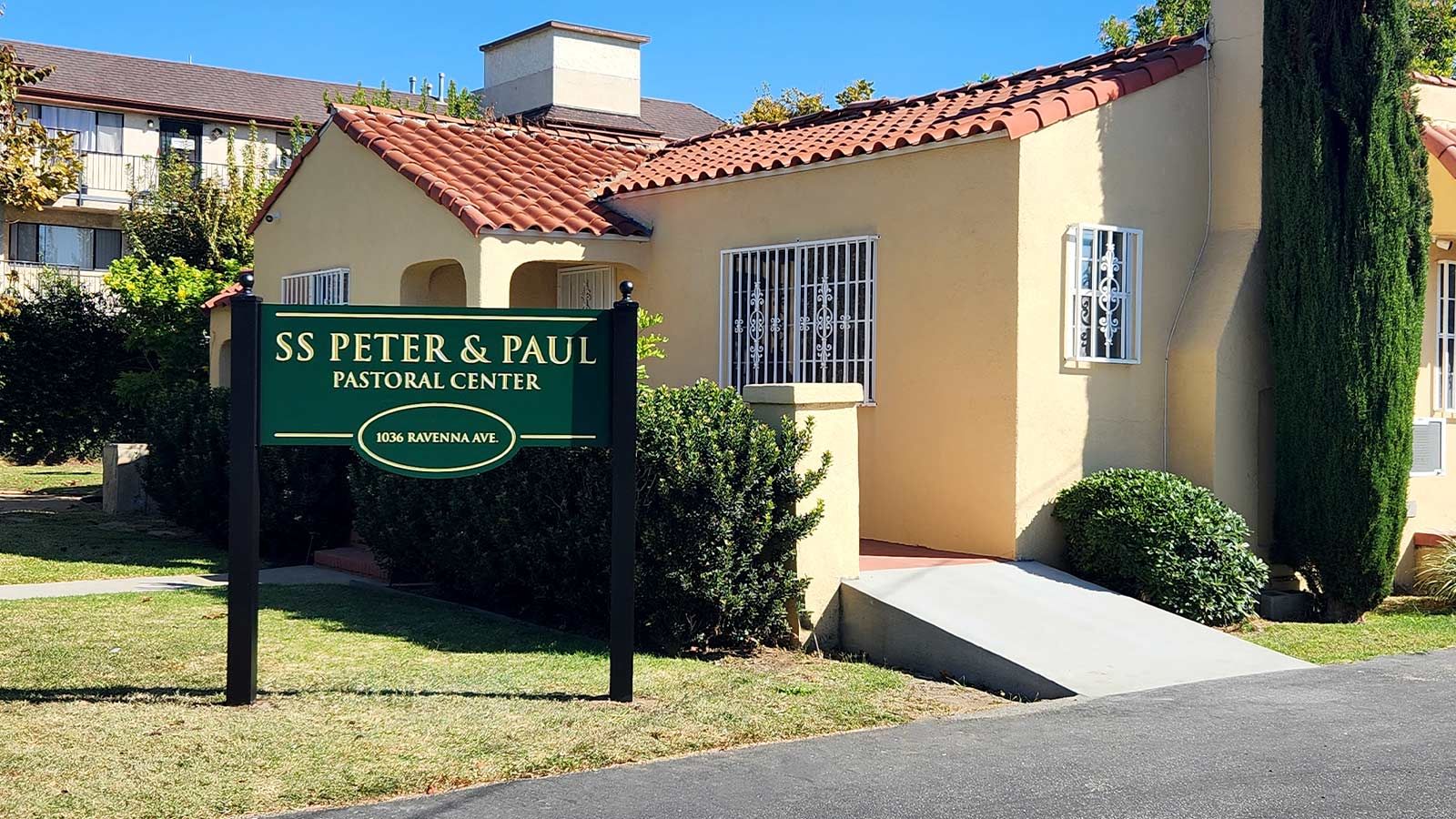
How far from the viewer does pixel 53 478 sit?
22719 mm

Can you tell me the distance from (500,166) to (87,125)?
2400cm

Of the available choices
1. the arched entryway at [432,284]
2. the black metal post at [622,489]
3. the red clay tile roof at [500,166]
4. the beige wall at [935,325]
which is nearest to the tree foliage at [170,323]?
the red clay tile roof at [500,166]

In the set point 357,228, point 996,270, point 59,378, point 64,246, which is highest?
point 64,246

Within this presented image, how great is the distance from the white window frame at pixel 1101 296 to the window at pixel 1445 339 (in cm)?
328

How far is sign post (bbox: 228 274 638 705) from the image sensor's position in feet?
24.6

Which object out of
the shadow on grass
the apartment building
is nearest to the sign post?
the shadow on grass

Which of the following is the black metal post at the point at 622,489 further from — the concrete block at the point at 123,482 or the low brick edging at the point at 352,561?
the concrete block at the point at 123,482

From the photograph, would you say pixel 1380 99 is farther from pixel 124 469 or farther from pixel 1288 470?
pixel 124 469

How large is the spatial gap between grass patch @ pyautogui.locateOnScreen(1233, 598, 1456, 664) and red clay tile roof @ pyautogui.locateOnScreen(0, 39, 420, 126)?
30993 millimetres

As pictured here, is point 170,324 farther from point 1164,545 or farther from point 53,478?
point 1164,545

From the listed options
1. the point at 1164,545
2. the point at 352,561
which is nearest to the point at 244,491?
the point at 352,561

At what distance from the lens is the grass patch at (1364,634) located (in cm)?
973

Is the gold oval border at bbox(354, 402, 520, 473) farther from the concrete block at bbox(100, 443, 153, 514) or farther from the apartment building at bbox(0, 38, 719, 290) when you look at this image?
the apartment building at bbox(0, 38, 719, 290)

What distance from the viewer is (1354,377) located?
11.0 meters
